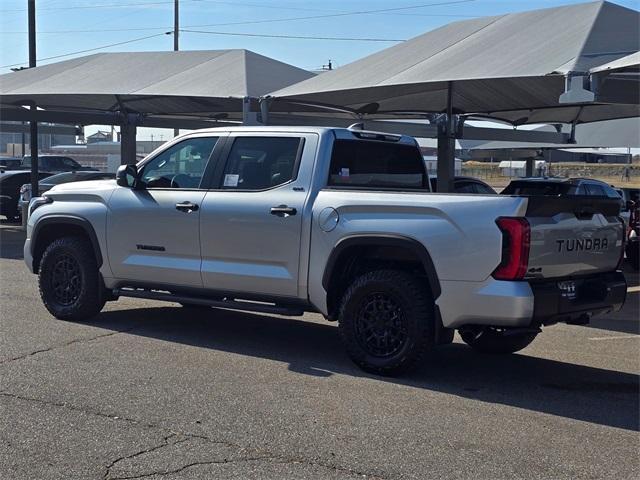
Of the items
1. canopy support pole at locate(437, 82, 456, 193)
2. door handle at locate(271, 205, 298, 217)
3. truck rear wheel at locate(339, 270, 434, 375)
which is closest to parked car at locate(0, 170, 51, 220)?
canopy support pole at locate(437, 82, 456, 193)

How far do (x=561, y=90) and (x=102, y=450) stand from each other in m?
11.0

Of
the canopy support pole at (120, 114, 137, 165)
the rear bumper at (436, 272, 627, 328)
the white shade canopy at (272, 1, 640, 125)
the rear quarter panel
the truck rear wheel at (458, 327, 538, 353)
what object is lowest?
the truck rear wheel at (458, 327, 538, 353)

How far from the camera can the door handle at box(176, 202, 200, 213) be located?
8156 millimetres

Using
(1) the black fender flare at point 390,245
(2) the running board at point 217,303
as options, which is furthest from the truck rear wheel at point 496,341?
(2) the running board at point 217,303

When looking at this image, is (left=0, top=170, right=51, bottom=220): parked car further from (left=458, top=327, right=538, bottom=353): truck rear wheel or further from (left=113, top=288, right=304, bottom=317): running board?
(left=458, top=327, right=538, bottom=353): truck rear wheel

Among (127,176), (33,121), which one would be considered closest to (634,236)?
(127,176)

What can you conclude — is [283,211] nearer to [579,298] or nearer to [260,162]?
[260,162]

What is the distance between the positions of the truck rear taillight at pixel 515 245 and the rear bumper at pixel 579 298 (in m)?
0.20

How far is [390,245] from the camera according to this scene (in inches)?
276

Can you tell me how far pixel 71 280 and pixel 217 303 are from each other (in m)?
1.97

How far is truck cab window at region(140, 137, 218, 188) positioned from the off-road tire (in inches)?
42.6

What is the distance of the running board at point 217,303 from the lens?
25.2 ft

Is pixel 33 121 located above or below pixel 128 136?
above

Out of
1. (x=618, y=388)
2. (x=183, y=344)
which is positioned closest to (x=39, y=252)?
(x=183, y=344)
